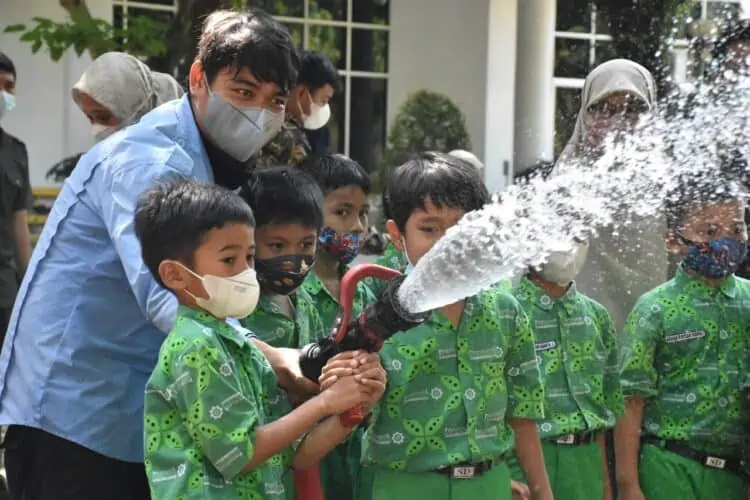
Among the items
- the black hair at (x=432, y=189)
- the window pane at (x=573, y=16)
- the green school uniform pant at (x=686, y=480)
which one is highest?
the window pane at (x=573, y=16)

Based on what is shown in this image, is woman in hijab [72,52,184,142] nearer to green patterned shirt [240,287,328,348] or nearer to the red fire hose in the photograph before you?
green patterned shirt [240,287,328,348]

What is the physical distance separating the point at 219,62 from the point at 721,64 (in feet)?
8.15

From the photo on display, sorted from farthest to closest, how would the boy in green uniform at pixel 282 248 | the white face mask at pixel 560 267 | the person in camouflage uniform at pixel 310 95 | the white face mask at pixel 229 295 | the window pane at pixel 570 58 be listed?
the window pane at pixel 570 58 → the person in camouflage uniform at pixel 310 95 → the white face mask at pixel 560 267 → the boy in green uniform at pixel 282 248 → the white face mask at pixel 229 295

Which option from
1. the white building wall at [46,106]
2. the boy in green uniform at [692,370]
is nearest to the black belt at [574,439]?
the boy in green uniform at [692,370]

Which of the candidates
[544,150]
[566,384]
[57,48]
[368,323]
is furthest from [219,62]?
[544,150]

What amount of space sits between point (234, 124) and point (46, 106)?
6.85 metres

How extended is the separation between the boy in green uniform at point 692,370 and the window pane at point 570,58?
6029 millimetres

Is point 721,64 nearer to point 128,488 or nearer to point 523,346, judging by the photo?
point 523,346

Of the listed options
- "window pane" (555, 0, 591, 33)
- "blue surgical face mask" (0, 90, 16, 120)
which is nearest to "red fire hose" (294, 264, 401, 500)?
"blue surgical face mask" (0, 90, 16, 120)

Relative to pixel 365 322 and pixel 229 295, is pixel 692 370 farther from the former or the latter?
pixel 229 295

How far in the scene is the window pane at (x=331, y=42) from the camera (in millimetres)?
10812

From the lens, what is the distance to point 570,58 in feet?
33.9

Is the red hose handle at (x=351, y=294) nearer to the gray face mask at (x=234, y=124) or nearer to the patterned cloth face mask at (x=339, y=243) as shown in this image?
the gray face mask at (x=234, y=124)

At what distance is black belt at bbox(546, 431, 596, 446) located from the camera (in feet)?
13.2
